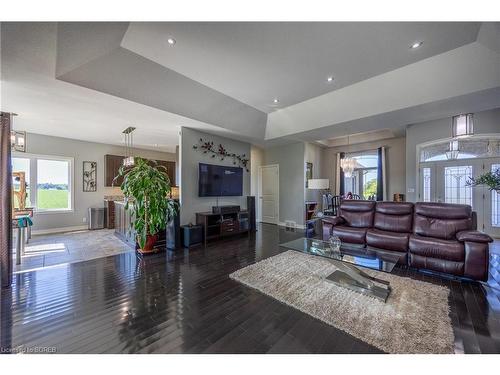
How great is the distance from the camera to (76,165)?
19.5 feet

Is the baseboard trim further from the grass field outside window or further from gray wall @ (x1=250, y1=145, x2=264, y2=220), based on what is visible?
gray wall @ (x1=250, y1=145, x2=264, y2=220)

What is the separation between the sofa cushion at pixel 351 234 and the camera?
3622 mm

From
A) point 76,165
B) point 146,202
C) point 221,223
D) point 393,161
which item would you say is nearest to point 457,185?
point 393,161

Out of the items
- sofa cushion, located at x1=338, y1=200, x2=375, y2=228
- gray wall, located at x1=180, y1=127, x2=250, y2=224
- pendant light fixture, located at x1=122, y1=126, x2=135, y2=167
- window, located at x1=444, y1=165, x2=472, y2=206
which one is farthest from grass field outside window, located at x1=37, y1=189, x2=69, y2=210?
window, located at x1=444, y1=165, x2=472, y2=206

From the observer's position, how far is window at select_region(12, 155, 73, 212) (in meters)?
5.23

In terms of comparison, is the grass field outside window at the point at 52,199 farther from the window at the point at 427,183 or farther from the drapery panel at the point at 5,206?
the window at the point at 427,183

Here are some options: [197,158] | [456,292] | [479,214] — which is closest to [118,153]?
[197,158]

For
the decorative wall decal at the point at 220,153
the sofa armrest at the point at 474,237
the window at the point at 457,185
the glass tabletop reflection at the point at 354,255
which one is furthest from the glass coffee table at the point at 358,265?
the window at the point at 457,185

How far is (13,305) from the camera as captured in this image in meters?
2.08

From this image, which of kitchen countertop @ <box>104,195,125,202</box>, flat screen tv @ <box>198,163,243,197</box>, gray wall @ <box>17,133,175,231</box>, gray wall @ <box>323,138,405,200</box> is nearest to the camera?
flat screen tv @ <box>198,163,243,197</box>

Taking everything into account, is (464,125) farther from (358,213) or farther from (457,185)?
(457,185)

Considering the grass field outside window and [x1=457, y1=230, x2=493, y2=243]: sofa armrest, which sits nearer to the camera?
[x1=457, y1=230, x2=493, y2=243]: sofa armrest

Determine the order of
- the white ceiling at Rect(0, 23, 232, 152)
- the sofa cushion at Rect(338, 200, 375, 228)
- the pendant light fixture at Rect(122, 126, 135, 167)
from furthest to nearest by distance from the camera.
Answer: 1. the pendant light fixture at Rect(122, 126, 135, 167)
2. the sofa cushion at Rect(338, 200, 375, 228)
3. the white ceiling at Rect(0, 23, 232, 152)
